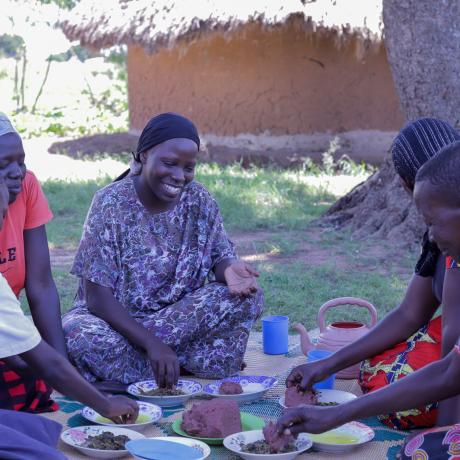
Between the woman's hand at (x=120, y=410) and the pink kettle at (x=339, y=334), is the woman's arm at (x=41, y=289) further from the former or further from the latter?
the pink kettle at (x=339, y=334)

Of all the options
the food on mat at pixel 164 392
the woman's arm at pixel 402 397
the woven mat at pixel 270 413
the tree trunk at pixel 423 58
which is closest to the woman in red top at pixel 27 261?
the woven mat at pixel 270 413

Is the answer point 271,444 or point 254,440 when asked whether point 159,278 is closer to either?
point 254,440

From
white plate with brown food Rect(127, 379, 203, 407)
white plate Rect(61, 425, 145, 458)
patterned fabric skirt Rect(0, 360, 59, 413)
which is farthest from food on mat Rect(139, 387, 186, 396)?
white plate Rect(61, 425, 145, 458)

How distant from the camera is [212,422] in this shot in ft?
10.6

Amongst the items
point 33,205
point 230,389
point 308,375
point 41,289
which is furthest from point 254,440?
point 33,205

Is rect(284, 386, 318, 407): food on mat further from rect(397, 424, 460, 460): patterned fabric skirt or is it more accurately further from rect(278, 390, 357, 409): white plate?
rect(397, 424, 460, 460): patterned fabric skirt

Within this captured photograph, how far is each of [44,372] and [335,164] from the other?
8.08m

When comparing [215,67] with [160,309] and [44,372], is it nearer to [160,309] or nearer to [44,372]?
[160,309]

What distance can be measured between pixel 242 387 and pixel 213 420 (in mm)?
624

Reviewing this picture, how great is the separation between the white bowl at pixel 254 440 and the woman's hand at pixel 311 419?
1.27 ft

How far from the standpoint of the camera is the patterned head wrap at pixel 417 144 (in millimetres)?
3281

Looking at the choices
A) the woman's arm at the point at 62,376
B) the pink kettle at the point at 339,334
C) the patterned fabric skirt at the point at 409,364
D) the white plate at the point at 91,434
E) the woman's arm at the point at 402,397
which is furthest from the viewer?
the pink kettle at the point at 339,334

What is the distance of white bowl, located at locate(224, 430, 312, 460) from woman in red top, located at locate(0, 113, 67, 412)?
2.72ft

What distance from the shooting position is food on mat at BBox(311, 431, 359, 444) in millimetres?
3207
